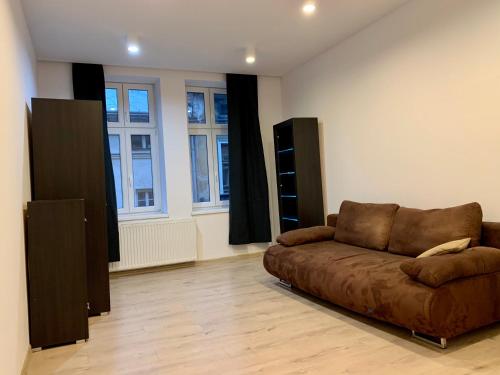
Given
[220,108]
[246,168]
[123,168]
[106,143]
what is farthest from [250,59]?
[123,168]

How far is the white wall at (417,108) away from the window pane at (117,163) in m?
2.77

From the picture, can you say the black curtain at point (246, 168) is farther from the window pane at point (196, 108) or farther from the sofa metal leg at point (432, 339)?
the sofa metal leg at point (432, 339)

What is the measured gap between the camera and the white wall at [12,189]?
Answer: 2.09 meters

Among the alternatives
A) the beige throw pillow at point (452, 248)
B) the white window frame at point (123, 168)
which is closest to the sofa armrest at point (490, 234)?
the beige throw pillow at point (452, 248)

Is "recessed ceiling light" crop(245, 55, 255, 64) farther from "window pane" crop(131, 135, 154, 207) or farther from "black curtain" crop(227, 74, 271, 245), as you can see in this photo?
"window pane" crop(131, 135, 154, 207)

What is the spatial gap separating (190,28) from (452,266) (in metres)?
3.23

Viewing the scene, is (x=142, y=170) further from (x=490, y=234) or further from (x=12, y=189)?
(x=490, y=234)

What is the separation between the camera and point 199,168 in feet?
19.0

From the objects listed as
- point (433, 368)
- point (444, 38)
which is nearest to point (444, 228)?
point (433, 368)

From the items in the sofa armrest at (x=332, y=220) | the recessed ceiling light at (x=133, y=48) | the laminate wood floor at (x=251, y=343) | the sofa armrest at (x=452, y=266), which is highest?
the recessed ceiling light at (x=133, y=48)

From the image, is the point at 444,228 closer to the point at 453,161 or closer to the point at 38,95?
the point at 453,161

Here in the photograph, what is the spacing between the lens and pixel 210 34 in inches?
164

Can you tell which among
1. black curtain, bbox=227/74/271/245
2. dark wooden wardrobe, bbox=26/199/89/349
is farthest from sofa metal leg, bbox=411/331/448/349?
black curtain, bbox=227/74/271/245

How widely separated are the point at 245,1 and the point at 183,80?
217 cm
